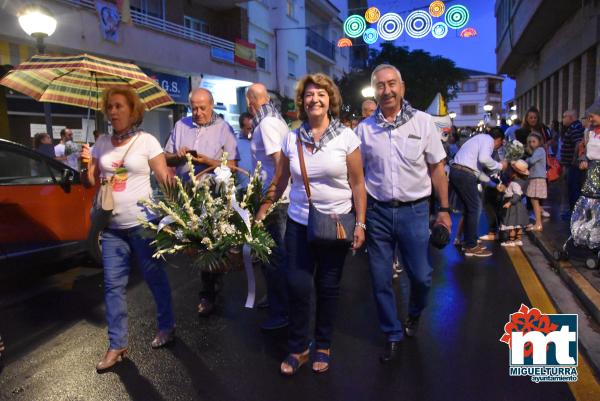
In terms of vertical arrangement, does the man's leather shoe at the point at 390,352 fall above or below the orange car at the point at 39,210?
below

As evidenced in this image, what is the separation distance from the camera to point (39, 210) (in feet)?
19.0

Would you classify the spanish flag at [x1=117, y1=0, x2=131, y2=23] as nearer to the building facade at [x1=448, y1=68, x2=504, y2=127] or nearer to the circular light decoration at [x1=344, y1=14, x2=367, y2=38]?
the circular light decoration at [x1=344, y1=14, x2=367, y2=38]

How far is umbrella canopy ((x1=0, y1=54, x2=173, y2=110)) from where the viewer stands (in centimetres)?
409

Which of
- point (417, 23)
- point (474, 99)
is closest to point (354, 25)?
point (417, 23)

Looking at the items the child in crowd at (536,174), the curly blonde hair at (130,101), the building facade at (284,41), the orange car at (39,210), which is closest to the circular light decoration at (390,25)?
the building facade at (284,41)

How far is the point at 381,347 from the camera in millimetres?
3914

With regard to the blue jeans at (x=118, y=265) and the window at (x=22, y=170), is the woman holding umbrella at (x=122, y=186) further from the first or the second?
the window at (x=22, y=170)

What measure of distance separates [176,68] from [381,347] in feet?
49.6

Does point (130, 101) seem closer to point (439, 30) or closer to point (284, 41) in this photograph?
point (439, 30)

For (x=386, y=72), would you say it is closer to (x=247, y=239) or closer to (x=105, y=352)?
(x=247, y=239)

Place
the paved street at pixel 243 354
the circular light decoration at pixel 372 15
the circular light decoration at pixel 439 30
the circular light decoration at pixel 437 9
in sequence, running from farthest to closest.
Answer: the circular light decoration at pixel 372 15 < the circular light decoration at pixel 439 30 < the circular light decoration at pixel 437 9 < the paved street at pixel 243 354

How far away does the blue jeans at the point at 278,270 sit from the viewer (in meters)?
4.15

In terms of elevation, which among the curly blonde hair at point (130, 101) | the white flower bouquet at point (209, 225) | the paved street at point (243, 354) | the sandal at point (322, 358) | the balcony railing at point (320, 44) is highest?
the balcony railing at point (320, 44)

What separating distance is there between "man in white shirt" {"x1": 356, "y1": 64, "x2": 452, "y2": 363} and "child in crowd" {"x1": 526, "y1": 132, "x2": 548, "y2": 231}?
5.49 metres
